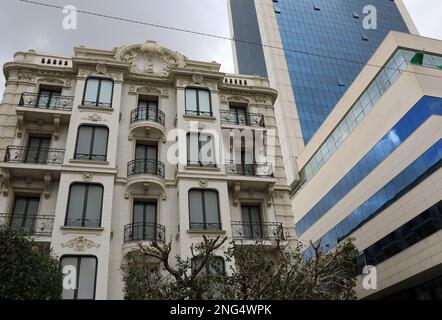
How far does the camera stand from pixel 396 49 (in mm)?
28172

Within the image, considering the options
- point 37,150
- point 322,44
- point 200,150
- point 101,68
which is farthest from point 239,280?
point 322,44

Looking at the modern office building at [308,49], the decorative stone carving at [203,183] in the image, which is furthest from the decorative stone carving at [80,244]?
the modern office building at [308,49]

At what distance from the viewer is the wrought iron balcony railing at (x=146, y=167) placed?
62.7 ft

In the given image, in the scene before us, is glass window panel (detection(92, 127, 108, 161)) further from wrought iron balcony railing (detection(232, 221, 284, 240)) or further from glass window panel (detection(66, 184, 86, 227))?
wrought iron balcony railing (detection(232, 221, 284, 240))

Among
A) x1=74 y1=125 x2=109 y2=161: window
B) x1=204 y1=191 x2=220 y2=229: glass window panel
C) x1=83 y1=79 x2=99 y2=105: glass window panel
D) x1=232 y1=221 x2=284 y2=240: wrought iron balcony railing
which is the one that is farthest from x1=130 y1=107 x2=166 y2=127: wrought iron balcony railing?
x1=232 y1=221 x2=284 y2=240: wrought iron balcony railing

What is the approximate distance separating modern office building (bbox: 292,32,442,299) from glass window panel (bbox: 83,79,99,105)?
1992cm

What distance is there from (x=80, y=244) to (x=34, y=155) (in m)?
5.59

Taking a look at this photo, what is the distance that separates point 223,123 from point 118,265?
939 cm

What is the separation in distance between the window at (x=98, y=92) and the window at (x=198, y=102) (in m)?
4.24

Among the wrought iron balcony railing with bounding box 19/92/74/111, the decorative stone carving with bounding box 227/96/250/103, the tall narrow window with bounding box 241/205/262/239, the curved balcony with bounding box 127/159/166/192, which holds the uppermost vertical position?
the decorative stone carving with bounding box 227/96/250/103

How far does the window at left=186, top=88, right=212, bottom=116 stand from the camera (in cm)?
2141

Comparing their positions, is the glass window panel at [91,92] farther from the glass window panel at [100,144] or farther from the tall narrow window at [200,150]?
the tall narrow window at [200,150]

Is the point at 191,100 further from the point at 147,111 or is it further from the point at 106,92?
the point at 106,92

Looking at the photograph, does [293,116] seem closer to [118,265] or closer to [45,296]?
[118,265]
